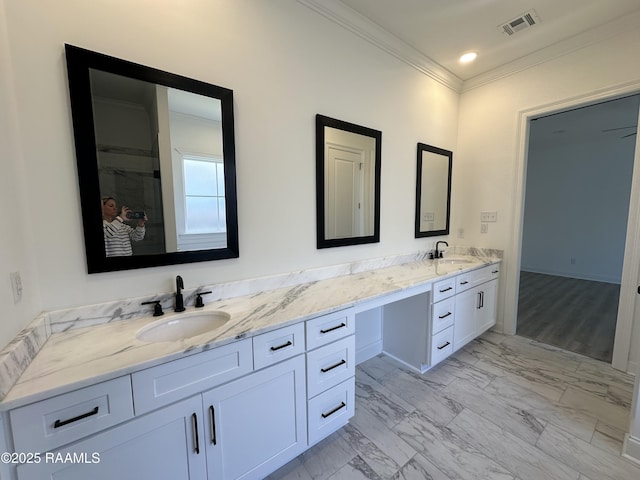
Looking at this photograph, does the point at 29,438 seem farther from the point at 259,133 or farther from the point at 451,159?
the point at 451,159

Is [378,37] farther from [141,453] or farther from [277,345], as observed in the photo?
[141,453]

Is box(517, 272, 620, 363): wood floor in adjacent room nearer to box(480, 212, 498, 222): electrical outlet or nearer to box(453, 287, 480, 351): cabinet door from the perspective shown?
box(453, 287, 480, 351): cabinet door

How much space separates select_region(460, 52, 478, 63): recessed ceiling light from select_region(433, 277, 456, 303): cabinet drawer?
215 centimetres

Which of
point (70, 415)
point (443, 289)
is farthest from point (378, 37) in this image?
point (70, 415)

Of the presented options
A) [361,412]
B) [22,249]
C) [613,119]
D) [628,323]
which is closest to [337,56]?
[22,249]

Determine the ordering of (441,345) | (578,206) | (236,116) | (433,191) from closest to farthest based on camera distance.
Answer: (236,116) → (441,345) → (433,191) → (578,206)

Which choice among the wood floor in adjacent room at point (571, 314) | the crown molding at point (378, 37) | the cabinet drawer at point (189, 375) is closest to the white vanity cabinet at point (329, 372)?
the cabinet drawer at point (189, 375)

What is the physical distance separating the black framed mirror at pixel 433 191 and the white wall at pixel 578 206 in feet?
8.18

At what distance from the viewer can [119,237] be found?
1257mm

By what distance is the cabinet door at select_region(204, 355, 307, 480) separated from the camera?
1.08 m

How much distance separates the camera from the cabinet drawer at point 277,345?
1.16 m

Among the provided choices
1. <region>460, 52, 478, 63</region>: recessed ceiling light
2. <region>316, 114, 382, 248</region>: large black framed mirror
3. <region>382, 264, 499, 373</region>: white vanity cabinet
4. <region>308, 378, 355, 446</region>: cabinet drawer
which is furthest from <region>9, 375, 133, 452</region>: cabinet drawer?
<region>460, 52, 478, 63</region>: recessed ceiling light

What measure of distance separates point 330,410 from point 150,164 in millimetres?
1643

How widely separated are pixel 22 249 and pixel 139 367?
27.8 inches
